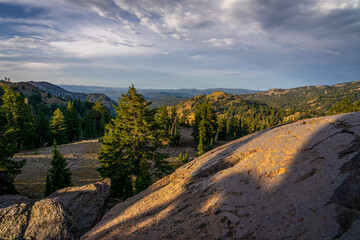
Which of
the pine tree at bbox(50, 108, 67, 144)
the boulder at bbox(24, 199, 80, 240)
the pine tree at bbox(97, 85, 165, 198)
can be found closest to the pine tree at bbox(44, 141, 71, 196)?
the pine tree at bbox(97, 85, 165, 198)

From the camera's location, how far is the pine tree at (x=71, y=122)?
2542 inches

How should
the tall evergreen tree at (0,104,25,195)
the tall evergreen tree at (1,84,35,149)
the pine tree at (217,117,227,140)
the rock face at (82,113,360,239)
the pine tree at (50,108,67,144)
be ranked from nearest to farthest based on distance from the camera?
1. the rock face at (82,113,360,239)
2. the tall evergreen tree at (0,104,25,195)
3. the tall evergreen tree at (1,84,35,149)
4. the pine tree at (50,108,67,144)
5. the pine tree at (217,117,227,140)

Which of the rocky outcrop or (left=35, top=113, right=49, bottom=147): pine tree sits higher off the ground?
the rocky outcrop

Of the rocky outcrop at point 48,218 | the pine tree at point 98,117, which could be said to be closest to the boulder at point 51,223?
the rocky outcrop at point 48,218

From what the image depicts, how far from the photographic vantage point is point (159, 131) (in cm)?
1994

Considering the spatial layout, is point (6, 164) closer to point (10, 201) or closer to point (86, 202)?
point (10, 201)

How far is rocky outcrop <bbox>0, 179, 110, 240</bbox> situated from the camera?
920 centimetres

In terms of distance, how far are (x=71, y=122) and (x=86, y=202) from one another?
62896 mm

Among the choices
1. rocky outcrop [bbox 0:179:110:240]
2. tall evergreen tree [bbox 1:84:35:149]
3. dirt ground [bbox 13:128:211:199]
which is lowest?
dirt ground [bbox 13:128:211:199]

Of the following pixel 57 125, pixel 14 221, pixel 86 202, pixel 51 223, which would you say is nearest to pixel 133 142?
pixel 86 202

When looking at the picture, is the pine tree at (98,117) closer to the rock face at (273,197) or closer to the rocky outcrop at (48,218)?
the rocky outcrop at (48,218)

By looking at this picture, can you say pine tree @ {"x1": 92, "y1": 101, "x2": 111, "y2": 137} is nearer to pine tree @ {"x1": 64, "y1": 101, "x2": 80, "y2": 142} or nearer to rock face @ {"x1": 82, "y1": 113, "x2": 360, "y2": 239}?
pine tree @ {"x1": 64, "y1": 101, "x2": 80, "y2": 142}

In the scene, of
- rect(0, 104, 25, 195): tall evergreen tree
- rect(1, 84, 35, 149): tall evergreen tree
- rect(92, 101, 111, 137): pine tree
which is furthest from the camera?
rect(92, 101, 111, 137): pine tree

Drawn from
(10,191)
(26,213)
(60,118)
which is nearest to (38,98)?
(60,118)
